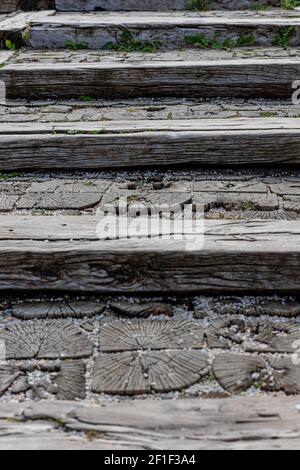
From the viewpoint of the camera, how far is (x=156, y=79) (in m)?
3.78

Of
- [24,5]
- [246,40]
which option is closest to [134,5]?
[24,5]

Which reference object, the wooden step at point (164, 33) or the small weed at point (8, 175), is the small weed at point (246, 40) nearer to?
the wooden step at point (164, 33)

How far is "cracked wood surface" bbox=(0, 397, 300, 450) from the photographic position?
1.54 m

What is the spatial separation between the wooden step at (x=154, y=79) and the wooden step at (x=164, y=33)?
95cm

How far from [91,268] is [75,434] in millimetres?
671

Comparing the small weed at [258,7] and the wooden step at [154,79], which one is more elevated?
the small weed at [258,7]

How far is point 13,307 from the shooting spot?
6.93 ft

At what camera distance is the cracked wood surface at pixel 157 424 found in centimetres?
154

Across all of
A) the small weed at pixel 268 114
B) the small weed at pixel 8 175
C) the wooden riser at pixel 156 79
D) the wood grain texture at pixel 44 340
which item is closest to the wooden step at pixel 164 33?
the wooden riser at pixel 156 79

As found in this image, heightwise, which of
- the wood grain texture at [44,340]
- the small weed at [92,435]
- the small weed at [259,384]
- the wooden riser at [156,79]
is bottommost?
the small weed at [92,435]

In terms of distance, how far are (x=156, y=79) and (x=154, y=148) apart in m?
1.02

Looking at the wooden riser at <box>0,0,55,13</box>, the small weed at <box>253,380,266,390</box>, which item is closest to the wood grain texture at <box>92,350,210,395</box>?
the small weed at <box>253,380,266,390</box>
